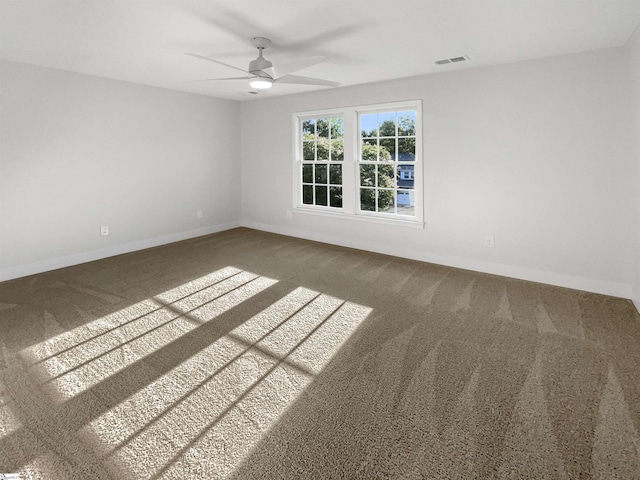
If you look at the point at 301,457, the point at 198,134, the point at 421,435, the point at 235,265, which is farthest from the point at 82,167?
the point at 421,435

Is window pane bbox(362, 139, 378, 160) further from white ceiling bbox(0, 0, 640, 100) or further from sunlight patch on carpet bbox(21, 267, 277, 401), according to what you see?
sunlight patch on carpet bbox(21, 267, 277, 401)

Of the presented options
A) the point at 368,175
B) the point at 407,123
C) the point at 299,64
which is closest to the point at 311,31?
the point at 299,64

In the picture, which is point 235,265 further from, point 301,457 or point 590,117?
point 590,117

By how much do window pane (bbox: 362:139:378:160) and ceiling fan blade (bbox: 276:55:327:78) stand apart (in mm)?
2293

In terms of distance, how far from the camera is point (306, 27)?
295 centimetres

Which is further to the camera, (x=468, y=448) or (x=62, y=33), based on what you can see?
(x=62, y=33)

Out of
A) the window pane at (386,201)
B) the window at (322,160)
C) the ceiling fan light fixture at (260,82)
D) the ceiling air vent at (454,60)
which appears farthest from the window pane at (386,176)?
the ceiling fan light fixture at (260,82)

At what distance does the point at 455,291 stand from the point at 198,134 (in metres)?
4.83

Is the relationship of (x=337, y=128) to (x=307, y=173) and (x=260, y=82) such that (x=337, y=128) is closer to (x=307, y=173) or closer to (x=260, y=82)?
(x=307, y=173)

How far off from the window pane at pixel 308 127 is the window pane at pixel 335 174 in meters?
0.72

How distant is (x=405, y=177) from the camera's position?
5.12 m

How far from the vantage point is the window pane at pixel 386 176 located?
17.3ft

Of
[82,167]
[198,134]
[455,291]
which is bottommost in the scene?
[455,291]

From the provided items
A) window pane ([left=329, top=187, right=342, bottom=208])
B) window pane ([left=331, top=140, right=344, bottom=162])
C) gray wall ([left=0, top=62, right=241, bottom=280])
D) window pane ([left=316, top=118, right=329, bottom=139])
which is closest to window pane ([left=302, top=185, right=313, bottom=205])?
window pane ([left=329, top=187, right=342, bottom=208])
